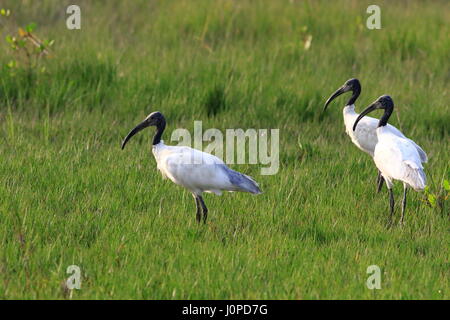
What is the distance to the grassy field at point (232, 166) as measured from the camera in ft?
20.8

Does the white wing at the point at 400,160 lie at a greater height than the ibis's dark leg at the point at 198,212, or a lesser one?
greater

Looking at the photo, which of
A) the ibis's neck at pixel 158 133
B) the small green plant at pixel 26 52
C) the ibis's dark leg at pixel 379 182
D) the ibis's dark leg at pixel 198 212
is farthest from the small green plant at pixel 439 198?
the small green plant at pixel 26 52

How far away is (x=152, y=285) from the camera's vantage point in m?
6.07

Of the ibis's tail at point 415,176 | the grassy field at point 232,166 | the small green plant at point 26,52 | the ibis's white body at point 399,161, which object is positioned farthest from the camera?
the small green plant at point 26,52

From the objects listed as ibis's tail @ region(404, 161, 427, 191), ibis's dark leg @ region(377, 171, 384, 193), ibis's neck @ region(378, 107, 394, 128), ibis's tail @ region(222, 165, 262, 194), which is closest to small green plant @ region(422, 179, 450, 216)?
ibis's tail @ region(404, 161, 427, 191)

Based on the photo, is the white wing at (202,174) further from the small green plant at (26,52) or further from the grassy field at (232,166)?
the small green plant at (26,52)

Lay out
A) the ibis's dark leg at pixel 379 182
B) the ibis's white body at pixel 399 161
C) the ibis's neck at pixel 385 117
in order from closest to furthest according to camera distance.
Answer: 1. the ibis's white body at pixel 399 161
2. the ibis's neck at pixel 385 117
3. the ibis's dark leg at pixel 379 182

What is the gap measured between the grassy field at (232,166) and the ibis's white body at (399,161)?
43 centimetres

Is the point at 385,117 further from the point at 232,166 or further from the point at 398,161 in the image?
the point at 232,166

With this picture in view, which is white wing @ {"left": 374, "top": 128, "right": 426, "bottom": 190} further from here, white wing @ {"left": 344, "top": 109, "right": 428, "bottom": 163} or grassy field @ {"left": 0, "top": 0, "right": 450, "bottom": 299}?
white wing @ {"left": 344, "top": 109, "right": 428, "bottom": 163}

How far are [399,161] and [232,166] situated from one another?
199 centimetres

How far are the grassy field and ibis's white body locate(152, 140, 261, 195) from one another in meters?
0.33

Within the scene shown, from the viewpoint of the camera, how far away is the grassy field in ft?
20.8
